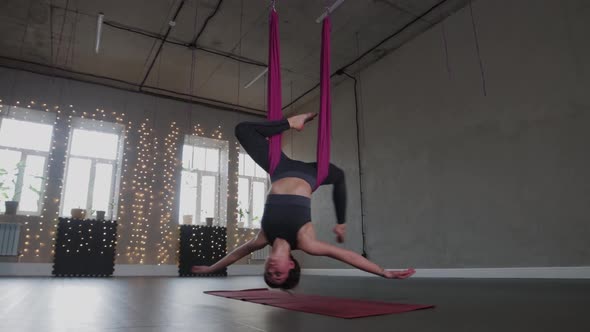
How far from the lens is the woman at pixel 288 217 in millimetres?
2547

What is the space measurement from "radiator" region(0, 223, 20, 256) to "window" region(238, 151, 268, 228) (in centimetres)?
451

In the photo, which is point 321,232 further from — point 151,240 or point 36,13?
point 36,13

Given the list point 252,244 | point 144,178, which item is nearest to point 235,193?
point 144,178

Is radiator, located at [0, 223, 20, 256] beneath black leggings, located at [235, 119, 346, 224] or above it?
beneath

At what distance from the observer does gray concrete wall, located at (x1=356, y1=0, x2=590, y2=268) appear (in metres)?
4.59

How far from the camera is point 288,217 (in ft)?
8.77

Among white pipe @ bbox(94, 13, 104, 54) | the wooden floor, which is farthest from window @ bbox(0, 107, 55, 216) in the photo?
the wooden floor

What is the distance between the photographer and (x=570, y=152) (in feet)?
15.0

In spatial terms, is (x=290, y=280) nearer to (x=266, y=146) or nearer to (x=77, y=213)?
(x=266, y=146)

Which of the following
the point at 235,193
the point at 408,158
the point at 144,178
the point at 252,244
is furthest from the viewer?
the point at 235,193

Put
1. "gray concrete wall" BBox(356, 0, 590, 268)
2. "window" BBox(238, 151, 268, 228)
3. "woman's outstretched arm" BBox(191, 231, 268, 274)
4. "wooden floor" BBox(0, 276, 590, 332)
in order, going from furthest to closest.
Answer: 1. "window" BBox(238, 151, 268, 228)
2. "gray concrete wall" BBox(356, 0, 590, 268)
3. "woman's outstretched arm" BBox(191, 231, 268, 274)
4. "wooden floor" BBox(0, 276, 590, 332)

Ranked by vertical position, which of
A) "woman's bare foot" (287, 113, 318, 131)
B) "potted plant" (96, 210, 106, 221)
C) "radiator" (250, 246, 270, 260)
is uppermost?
"woman's bare foot" (287, 113, 318, 131)

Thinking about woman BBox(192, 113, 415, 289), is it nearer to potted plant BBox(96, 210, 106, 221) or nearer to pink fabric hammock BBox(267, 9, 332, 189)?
pink fabric hammock BBox(267, 9, 332, 189)

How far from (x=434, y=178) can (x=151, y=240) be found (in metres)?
5.95
